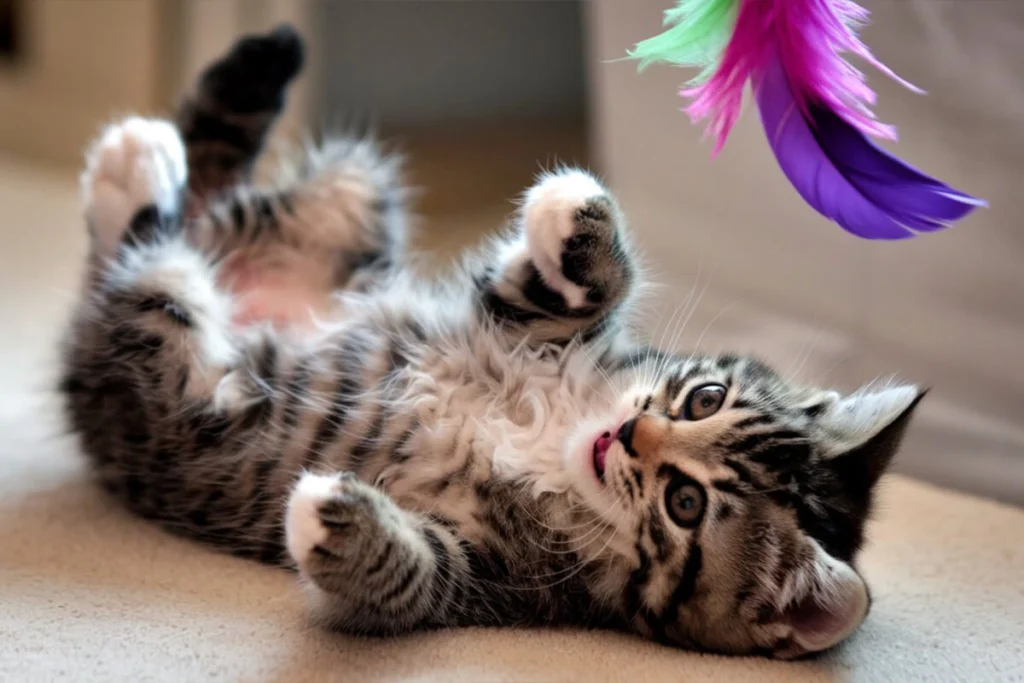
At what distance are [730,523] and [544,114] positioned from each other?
2443 millimetres

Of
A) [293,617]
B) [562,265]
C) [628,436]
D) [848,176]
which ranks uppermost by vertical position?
[848,176]

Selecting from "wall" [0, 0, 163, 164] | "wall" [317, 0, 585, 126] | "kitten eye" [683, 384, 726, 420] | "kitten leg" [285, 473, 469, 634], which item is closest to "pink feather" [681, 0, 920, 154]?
"kitten eye" [683, 384, 726, 420]

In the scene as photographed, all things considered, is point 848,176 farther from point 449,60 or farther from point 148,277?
point 449,60

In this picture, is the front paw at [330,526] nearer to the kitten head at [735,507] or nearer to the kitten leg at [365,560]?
the kitten leg at [365,560]

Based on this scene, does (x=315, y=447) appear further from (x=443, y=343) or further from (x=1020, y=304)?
(x=1020, y=304)

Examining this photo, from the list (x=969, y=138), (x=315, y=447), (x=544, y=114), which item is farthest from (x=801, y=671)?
(x=544, y=114)

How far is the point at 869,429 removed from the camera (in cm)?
110

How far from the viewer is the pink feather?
1.01 m

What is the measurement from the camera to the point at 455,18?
116 inches

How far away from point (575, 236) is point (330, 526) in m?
0.45

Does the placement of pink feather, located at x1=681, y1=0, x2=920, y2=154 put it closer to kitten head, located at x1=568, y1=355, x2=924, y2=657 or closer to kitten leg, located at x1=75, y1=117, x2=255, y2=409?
kitten head, located at x1=568, y1=355, x2=924, y2=657

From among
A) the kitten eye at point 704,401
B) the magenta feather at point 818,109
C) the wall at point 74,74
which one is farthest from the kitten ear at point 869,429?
the wall at point 74,74

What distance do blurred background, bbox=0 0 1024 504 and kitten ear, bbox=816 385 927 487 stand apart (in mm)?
350

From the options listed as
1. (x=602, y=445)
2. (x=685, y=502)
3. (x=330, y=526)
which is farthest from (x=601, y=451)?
(x=330, y=526)
